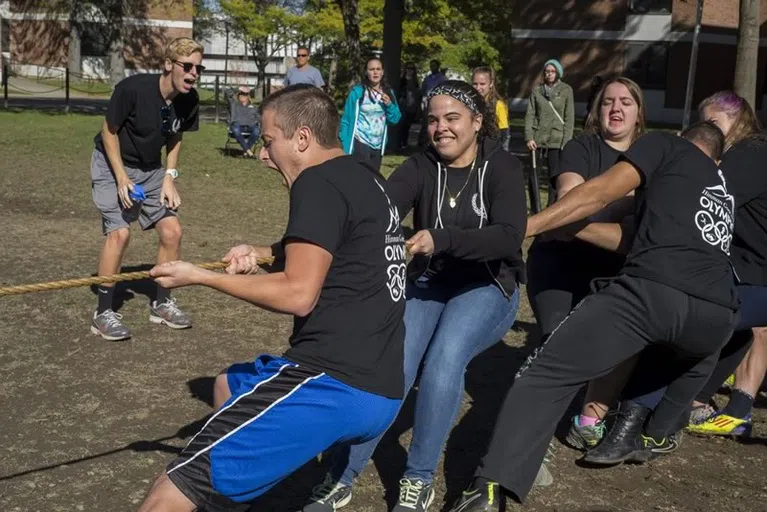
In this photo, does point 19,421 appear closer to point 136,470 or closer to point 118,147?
point 136,470

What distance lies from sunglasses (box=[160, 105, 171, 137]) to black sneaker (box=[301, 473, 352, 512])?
3.30m

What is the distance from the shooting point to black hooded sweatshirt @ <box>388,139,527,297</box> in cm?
438

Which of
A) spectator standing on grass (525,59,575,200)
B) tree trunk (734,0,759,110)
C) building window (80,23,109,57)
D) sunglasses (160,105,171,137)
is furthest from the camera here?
building window (80,23,109,57)

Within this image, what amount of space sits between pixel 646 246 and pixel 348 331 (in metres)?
1.52

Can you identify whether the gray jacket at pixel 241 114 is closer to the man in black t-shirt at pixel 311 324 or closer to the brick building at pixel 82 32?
the man in black t-shirt at pixel 311 324

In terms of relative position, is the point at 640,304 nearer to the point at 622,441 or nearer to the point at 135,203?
the point at 622,441

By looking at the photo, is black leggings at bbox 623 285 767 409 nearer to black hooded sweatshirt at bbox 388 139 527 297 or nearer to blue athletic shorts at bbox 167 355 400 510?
black hooded sweatshirt at bbox 388 139 527 297

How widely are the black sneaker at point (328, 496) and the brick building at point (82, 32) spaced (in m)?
50.8

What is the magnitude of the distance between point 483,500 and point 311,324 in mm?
1276

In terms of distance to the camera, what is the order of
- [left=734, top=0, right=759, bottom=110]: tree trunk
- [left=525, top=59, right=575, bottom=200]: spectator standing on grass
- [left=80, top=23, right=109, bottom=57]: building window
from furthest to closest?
1. [left=80, top=23, right=109, bottom=57]: building window
2. [left=734, top=0, right=759, bottom=110]: tree trunk
3. [left=525, top=59, right=575, bottom=200]: spectator standing on grass

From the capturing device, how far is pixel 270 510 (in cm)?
430

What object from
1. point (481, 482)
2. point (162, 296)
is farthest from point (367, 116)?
point (481, 482)

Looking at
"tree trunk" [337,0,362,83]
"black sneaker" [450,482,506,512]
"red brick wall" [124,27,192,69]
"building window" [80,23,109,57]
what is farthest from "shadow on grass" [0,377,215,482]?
"building window" [80,23,109,57]

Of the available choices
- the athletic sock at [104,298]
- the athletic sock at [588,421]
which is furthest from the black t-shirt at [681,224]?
the athletic sock at [104,298]
